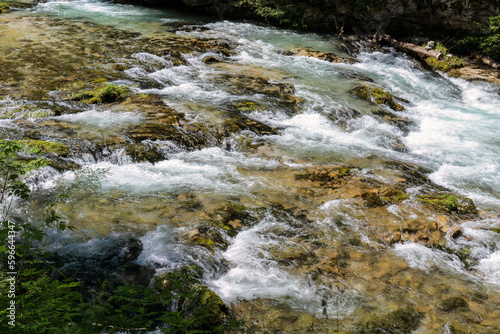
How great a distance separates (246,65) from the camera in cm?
1255

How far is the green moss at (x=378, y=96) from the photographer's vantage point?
10.6m

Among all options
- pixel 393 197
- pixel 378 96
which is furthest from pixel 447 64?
pixel 393 197

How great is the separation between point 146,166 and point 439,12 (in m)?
15.6

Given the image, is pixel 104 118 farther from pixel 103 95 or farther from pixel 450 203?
pixel 450 203

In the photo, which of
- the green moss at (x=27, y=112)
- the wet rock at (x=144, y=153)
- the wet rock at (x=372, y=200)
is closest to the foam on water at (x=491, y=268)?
the wet rock at (x=372, y=200)

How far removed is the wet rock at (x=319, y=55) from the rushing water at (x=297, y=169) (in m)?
0.41

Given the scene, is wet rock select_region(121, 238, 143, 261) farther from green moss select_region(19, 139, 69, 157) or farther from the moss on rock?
the moss on rock

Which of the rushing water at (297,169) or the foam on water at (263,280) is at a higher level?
the rushing water at (297,169)

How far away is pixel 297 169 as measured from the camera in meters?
7.15

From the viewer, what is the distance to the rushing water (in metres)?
4.61

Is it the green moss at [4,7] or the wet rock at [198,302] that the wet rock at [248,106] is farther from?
the green moss at [4,7]

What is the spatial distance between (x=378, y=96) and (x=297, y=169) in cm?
499

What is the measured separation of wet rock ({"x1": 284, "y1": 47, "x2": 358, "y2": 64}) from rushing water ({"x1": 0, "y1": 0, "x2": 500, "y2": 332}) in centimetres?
41

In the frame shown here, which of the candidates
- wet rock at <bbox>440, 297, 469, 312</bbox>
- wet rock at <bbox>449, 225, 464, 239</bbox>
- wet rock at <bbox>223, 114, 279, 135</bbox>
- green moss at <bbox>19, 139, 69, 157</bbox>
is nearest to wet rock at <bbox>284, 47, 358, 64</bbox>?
wet rock at <bbox>223, 114, 279, 135</bbox>
